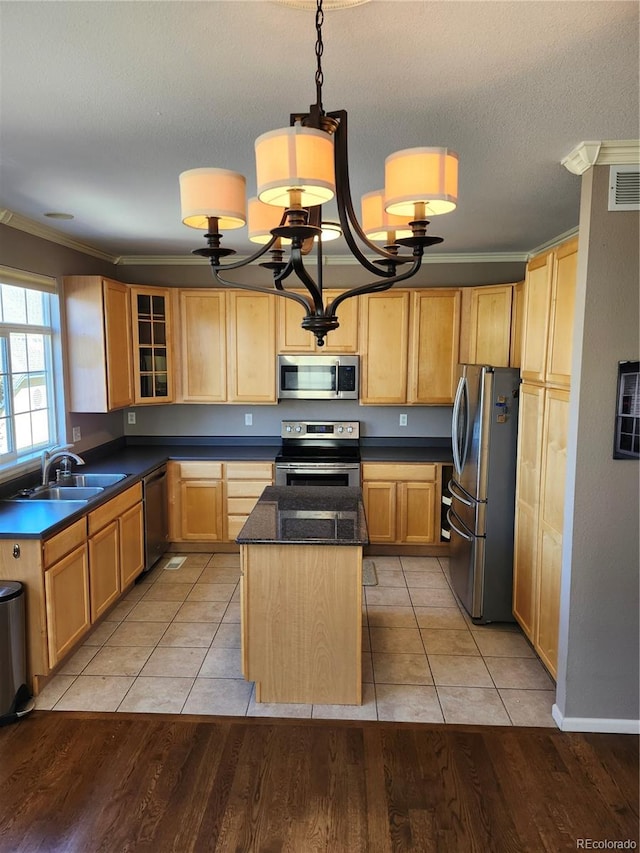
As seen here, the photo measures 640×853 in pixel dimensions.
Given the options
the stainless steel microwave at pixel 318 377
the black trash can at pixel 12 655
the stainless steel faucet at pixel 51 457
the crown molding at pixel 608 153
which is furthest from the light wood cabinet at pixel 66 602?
the crown molding at pixel 608 153

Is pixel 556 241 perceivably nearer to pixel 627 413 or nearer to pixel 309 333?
pixel 309 333

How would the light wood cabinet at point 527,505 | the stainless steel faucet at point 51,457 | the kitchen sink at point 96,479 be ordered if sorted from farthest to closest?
the kitchen sink at point 96,479, the stainless steel faucet at point 51,457, the light wood cabinet at point 527,505

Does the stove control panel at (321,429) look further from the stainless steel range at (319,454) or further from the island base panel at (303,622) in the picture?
the island base panel at (303,622)

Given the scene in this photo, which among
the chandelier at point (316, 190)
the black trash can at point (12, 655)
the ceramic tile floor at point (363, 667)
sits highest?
the chandelier at point (316, 190)

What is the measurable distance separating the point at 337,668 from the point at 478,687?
2.57 feet

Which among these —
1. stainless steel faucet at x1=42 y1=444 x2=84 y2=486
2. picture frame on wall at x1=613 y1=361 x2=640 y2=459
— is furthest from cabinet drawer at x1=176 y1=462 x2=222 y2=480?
picture frame on wall at x1=613 y1=361 x2=640 y2=459

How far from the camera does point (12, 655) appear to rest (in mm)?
2646

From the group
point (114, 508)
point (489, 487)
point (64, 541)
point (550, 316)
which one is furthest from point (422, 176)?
point (114, 508)

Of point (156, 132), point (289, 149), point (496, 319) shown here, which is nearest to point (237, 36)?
point (289, 149)

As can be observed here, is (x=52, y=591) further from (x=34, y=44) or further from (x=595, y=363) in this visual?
(x=595, y=363)

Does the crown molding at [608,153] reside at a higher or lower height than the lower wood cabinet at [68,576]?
higher

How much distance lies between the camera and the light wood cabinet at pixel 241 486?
4.66m

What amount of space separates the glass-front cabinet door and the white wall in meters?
3.45

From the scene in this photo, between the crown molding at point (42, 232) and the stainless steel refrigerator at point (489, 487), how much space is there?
3.02 metres
